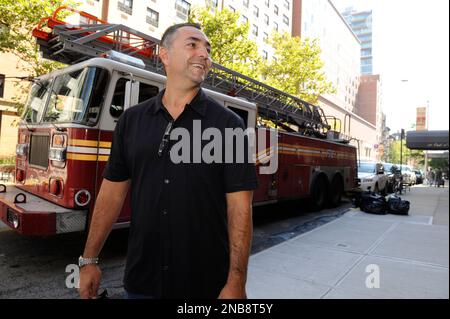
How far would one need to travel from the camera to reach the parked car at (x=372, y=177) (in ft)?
47.3

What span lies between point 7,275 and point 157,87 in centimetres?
287

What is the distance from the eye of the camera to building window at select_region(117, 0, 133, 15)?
23.9 metres

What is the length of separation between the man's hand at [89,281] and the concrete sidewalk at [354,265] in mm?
2210

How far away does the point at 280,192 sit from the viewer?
26.0 ft

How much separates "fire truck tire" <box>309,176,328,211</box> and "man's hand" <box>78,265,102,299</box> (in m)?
8.14

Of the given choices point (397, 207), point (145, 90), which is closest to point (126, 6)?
point (397, 207)

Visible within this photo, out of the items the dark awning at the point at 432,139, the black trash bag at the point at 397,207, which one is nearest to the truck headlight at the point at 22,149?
the dark awning at the point at 432,139

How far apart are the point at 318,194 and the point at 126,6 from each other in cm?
2037

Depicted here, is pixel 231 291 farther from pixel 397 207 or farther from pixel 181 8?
pixel 181 8

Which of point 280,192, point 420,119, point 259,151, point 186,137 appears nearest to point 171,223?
point 186,137

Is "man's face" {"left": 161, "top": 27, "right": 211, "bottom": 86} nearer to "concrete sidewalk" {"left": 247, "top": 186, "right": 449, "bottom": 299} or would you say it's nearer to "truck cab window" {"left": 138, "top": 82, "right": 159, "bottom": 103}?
"concrete sidewalk" {"left": 247, "top": 186, "right": 449, "bottom": 299}

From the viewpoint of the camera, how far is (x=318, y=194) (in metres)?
10.2

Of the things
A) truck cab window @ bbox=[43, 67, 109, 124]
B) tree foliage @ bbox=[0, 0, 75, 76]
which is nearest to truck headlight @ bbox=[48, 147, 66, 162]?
truck cab window @ bbox=[43, 67, 109, 124]
